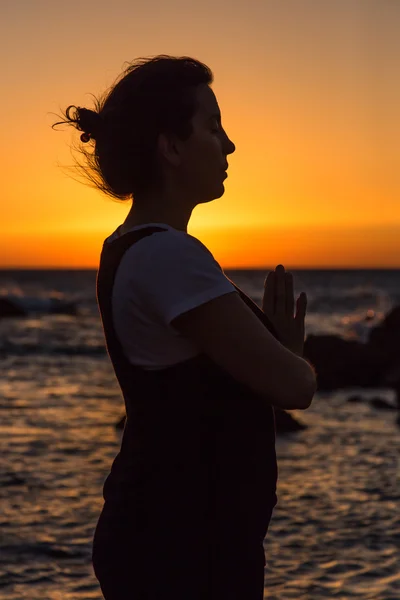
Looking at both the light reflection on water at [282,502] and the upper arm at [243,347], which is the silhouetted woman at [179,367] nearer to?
the upper arm at [243,347]

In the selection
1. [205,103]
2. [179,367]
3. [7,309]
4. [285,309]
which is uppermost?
[205,103]

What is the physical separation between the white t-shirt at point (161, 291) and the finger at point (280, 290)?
0.38 metres

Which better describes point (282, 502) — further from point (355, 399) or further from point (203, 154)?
point (355, 399)

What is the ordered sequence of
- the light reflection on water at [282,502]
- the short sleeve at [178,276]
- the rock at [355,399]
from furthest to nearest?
the rock at [355,399] < the light reflection on water at [282,502] < the short sleeve at [178,276]

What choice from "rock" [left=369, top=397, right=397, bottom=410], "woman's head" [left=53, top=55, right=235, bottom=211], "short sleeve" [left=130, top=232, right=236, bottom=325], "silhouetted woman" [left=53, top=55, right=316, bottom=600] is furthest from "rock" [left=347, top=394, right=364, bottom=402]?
"short sleeve" [left=130, top=232, right=236, bottom=325]

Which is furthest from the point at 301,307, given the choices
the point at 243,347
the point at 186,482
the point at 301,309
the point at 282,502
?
the point at 282,502

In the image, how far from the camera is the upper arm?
1967mm

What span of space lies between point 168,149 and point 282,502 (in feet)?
22.7

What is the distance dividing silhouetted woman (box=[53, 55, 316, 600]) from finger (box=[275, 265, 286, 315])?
2.5 inches

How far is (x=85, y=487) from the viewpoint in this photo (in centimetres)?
913

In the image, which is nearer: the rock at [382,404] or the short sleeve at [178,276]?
the short sleeve at [178,276]

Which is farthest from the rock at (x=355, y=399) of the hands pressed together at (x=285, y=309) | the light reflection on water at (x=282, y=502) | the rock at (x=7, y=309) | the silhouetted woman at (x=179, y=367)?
the rock at (x=7, y=309)

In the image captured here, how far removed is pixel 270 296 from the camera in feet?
7.84

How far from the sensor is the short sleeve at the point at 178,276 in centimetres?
195
